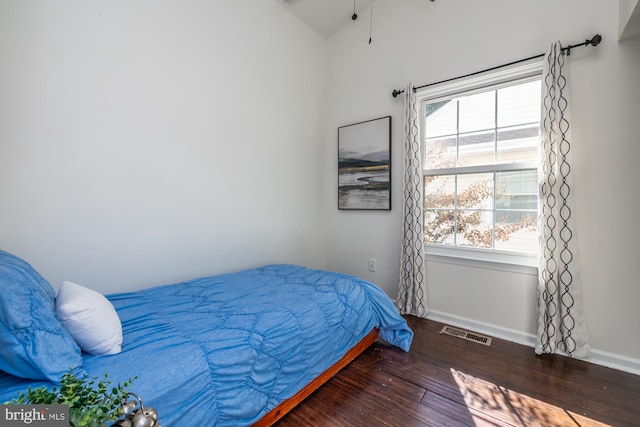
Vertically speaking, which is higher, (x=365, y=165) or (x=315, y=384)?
(x=365, y=165)

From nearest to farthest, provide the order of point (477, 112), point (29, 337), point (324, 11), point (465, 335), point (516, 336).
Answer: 1. point (29, 337)
2. point (516, 336)
3. point (465, 335)
4. point (477, 112)
5. point (324, 11)

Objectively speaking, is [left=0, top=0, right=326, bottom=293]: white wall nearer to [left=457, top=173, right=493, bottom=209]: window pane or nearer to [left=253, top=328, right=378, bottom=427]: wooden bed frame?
[left=253, top=328, right=378, bottom=427]: wooden bed frame

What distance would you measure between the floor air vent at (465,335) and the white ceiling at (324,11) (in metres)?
3.29

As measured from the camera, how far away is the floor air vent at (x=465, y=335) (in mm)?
2203

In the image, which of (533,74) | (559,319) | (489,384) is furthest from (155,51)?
(559,319)

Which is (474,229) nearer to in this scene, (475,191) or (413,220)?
(475,191)

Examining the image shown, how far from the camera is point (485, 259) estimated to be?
7.63 ft

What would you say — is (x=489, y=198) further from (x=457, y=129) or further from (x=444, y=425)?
(x=444, y=425)

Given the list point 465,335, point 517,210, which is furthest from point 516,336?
point 517,210

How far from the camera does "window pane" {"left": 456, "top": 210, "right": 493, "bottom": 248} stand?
2.36 m

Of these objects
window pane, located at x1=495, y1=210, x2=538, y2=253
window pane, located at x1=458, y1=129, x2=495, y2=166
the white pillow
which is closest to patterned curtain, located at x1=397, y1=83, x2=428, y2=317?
window pane, located at x1=458, y1=129, x2=495, y2=166

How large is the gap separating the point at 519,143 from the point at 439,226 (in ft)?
3.02

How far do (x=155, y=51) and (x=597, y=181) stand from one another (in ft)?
10.4

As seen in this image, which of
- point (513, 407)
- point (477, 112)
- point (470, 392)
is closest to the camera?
point (513, 407)
